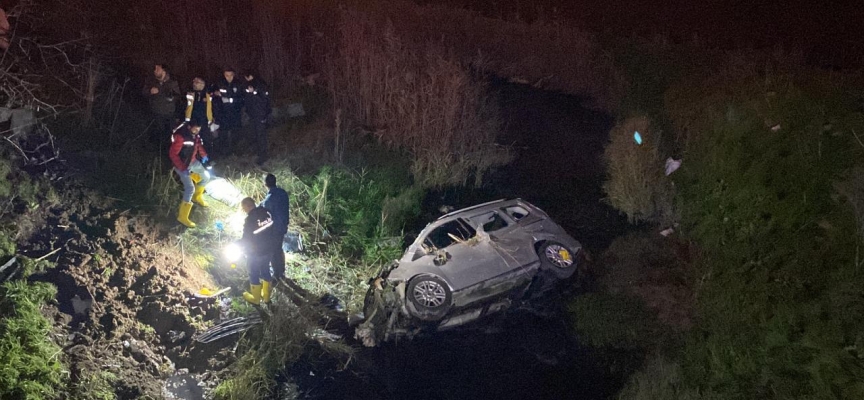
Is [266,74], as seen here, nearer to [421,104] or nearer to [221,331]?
[421,104]

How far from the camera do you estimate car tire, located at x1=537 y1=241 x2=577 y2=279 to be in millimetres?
7859

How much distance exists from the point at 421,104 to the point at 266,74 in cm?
383

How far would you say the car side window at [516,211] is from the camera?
27.0 ft

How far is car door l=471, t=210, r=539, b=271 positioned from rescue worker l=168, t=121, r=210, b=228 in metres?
4.11

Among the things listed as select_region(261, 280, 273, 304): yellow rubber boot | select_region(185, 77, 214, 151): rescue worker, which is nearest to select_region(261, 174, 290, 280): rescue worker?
select_region(261, 280, 273, 304): yellow rubber boot

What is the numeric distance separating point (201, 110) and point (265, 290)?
3547 millimetres

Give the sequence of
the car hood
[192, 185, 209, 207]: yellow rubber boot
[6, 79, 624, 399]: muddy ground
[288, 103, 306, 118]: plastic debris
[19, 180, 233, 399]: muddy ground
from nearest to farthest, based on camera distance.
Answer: [19, 180, 233, 399]: muddy ground, [6, 79, 624, 399]: muddy ground, the car hood, [192, 185, 209, 207]: yellow rubber boot, [288, 103, 306, 118]: plastic debris

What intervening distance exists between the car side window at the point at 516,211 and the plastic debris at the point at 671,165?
8.82ft

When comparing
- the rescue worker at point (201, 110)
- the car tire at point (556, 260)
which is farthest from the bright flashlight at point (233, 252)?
the car tire at point (556, 260)

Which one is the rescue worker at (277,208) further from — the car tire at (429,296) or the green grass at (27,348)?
the green grass at (27,348)

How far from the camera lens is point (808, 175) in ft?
20.1

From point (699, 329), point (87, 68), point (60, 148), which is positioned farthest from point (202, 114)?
point (699, 329)

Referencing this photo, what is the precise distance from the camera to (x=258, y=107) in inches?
411

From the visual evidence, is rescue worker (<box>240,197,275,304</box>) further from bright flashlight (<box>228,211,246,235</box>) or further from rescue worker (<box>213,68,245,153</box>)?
rescue worker (<box>213,68,245,153</box>)
